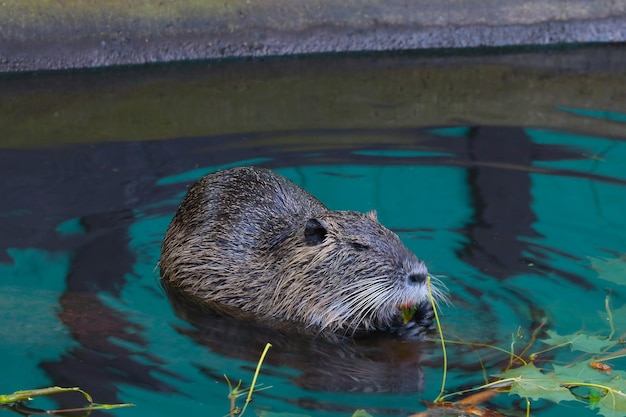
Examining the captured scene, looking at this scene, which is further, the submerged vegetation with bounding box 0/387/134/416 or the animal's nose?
the animal's nose

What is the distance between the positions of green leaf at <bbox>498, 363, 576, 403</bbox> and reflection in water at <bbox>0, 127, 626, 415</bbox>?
0.27 meters

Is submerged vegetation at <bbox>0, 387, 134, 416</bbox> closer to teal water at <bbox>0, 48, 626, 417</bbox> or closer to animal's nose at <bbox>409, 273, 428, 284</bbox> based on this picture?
teal water at <bbox>0, 48, 626, 417</bbox>

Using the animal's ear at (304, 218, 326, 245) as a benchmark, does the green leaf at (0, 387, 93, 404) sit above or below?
below

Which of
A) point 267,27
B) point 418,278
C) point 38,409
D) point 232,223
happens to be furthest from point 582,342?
point 267,27

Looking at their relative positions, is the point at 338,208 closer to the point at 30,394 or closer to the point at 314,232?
the point at 314,232

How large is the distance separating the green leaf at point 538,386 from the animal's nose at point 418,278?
65cm

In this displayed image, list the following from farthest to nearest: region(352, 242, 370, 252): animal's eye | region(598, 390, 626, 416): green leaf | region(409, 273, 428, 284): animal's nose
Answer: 1. region(352, 242, 370, 252): animal's eye
2. region(409, 273, 428, 284): animal's nose
3. region(598, 390, 626, 416): green leaf

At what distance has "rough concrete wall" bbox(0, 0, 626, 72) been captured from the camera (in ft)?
26.4

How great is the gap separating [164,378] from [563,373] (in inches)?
57.0

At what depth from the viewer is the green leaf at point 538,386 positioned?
3.43 m

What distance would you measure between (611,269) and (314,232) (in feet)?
4.48

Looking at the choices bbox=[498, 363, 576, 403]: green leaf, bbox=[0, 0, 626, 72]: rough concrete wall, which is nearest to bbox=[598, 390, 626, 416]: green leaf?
bbox=[498, 363, 576, 403]: green leaf

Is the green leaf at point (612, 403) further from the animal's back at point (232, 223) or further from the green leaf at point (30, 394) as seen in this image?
the green leaf at point (30, 394)

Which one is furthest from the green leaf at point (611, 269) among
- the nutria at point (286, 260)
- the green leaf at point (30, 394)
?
the green leaf at point (30, 394)
